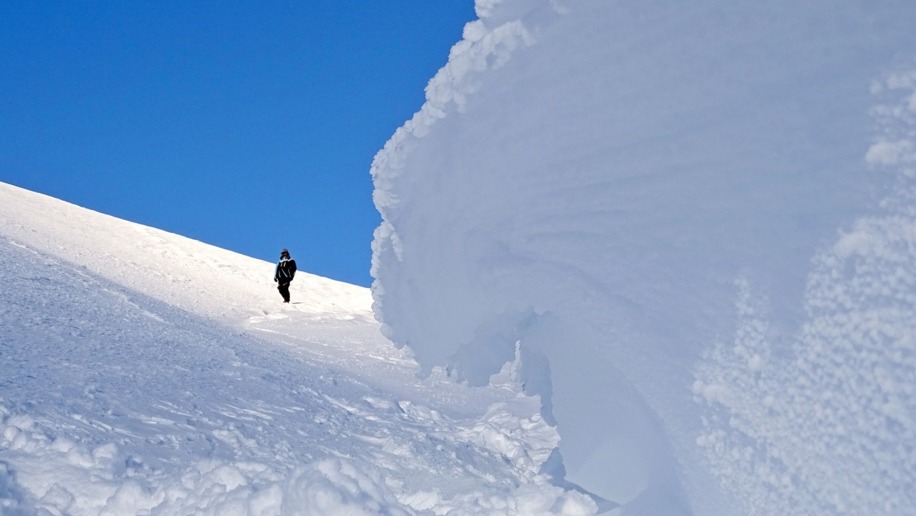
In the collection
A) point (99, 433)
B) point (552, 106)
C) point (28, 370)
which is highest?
point (552, 106)

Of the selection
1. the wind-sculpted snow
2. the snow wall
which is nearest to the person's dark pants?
the snow wall

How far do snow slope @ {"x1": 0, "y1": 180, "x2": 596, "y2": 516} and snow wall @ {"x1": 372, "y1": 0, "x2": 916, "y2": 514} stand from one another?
79 cm

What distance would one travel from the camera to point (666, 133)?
2.96 m

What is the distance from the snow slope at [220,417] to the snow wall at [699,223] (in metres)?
0.79

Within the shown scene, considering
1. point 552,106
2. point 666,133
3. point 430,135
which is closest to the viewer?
point 666,133

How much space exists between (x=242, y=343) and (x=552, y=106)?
6.16 meters

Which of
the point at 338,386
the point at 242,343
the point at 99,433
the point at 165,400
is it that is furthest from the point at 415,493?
the point at 242,343

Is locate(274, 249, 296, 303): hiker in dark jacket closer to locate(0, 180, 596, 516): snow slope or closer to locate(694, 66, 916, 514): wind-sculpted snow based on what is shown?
locate(0, 180, 596, 516): snow slope

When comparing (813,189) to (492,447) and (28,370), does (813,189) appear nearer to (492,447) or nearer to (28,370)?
(492,447)

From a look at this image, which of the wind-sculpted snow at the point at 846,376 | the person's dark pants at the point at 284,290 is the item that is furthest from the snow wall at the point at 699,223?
the person's dark pants at the point at 284,290

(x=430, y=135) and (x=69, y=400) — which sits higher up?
(x=430, y=135)

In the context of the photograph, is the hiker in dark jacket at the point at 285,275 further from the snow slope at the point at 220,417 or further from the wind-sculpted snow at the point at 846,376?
the wind-sculpted snow at the point at 846,376

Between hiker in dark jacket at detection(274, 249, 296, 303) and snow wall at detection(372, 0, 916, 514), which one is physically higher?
hiker in dark jacket at detection(274, 249, 296, 303)

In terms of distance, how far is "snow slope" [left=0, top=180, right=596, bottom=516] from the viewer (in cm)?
314
